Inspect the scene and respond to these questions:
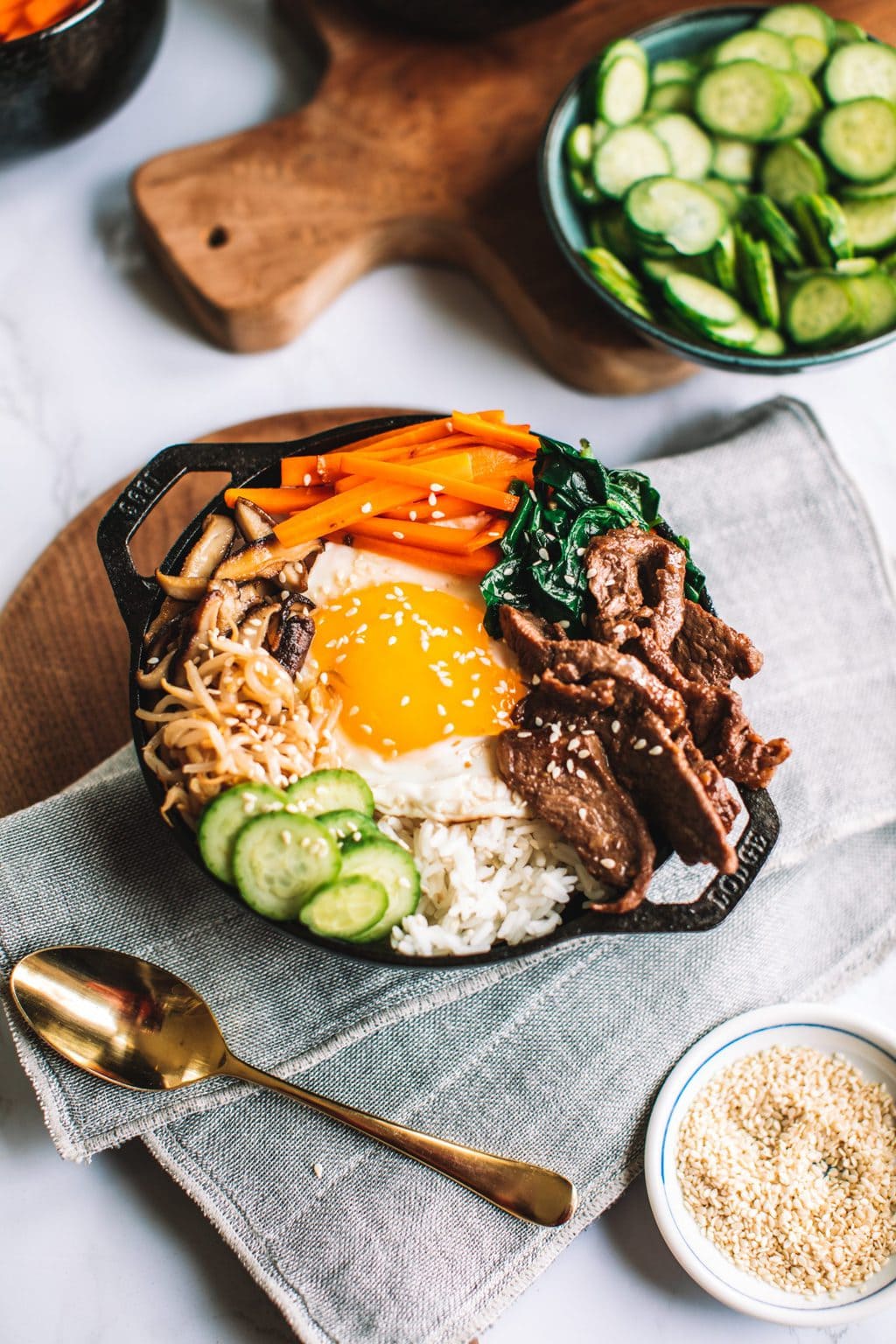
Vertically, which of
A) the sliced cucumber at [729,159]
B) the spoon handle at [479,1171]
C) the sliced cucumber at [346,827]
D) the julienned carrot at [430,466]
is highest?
the julienned carrot at [430,466]

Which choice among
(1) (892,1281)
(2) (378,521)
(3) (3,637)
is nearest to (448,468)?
(2) (378,521)

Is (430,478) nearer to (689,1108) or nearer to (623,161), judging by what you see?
(623,161)

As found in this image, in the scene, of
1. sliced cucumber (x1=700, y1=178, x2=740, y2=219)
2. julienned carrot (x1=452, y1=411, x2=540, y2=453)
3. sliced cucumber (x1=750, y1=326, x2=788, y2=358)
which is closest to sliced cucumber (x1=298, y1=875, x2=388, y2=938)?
julienned carrot (x1=452, y1=411, x2=540, y2=453)

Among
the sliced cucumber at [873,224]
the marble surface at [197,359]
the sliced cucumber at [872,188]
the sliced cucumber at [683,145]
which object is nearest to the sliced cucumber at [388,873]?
the marble surface at [197,359]

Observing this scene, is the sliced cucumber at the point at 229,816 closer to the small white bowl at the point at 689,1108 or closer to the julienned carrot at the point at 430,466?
the julienned carrot at the point at 430,466

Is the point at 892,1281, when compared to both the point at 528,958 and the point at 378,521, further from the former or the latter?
the point at 378,521

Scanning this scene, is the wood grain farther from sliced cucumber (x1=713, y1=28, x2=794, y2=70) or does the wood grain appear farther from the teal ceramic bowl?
sliced cucumber (x1=713, y1=28, x2=794, y2=70)
